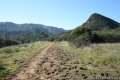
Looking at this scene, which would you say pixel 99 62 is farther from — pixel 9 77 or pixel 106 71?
pixel 9 77

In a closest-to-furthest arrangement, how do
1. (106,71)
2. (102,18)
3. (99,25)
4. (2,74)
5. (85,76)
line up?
(85,76) → (106,71) → (2,74) → (99,25) → (102,18)

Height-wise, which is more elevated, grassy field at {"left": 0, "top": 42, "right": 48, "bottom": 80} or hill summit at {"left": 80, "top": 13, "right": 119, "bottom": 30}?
hill summit at {"left": 80, "top": 13, "right": 119, "bottom": 30}

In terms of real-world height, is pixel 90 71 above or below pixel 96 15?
below

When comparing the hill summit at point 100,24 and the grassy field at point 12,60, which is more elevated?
the hill summit at point 100,24

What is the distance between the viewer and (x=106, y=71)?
13672 mm

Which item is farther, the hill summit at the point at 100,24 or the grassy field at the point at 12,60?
the hill summit at the point at 100,24

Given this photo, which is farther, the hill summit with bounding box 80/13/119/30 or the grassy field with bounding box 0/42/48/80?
the hill summit with bounding box 80/13/119/30

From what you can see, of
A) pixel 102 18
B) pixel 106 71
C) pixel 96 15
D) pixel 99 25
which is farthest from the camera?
pixel 96 15

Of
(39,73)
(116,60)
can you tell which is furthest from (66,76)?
(116,60)

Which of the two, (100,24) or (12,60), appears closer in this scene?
(12,60)

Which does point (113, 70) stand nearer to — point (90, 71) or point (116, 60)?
point (90, 71)

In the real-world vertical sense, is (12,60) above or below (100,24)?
below

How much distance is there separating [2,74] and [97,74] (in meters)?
5.84

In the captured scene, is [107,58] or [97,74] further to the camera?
[107,58]
